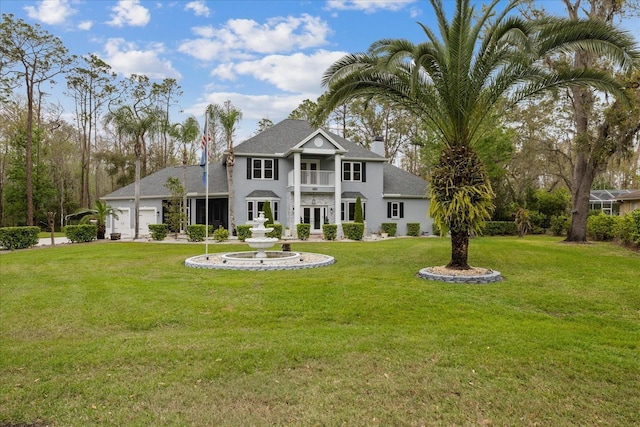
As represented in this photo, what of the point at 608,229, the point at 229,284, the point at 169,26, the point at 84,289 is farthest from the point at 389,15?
the point at 608,229

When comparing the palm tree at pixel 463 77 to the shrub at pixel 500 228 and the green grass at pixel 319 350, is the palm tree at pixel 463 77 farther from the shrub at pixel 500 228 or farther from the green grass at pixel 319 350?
the shrub at pixel 500 228

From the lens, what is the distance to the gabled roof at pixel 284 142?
1000 inches

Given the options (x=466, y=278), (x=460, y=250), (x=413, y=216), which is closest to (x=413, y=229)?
(x=413, y=216)

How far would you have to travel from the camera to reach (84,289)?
957 centimetres

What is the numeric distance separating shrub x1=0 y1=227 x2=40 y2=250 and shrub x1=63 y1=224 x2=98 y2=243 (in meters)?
1.63

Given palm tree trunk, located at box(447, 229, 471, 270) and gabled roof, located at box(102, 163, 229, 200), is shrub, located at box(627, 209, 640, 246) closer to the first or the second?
palm tree trunk, located at box(447, 229, 471, 270)

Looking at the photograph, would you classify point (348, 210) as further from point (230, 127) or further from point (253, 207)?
point (230, 127)

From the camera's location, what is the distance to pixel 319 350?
552cm

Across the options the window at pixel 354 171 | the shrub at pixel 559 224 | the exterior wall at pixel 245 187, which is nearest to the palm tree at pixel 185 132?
the exterior wall at pixel 245 187

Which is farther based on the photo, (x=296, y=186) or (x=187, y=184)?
(x=187, y=184)

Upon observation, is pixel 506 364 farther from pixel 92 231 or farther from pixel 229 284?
pixel 92 231

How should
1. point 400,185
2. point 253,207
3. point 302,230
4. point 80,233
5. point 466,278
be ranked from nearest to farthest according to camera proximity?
point 466,278 → point 80,233 → point 302,230 → point 253,207 → point 400,185

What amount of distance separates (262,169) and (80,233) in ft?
35.4

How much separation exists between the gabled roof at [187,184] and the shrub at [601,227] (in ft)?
69.0
